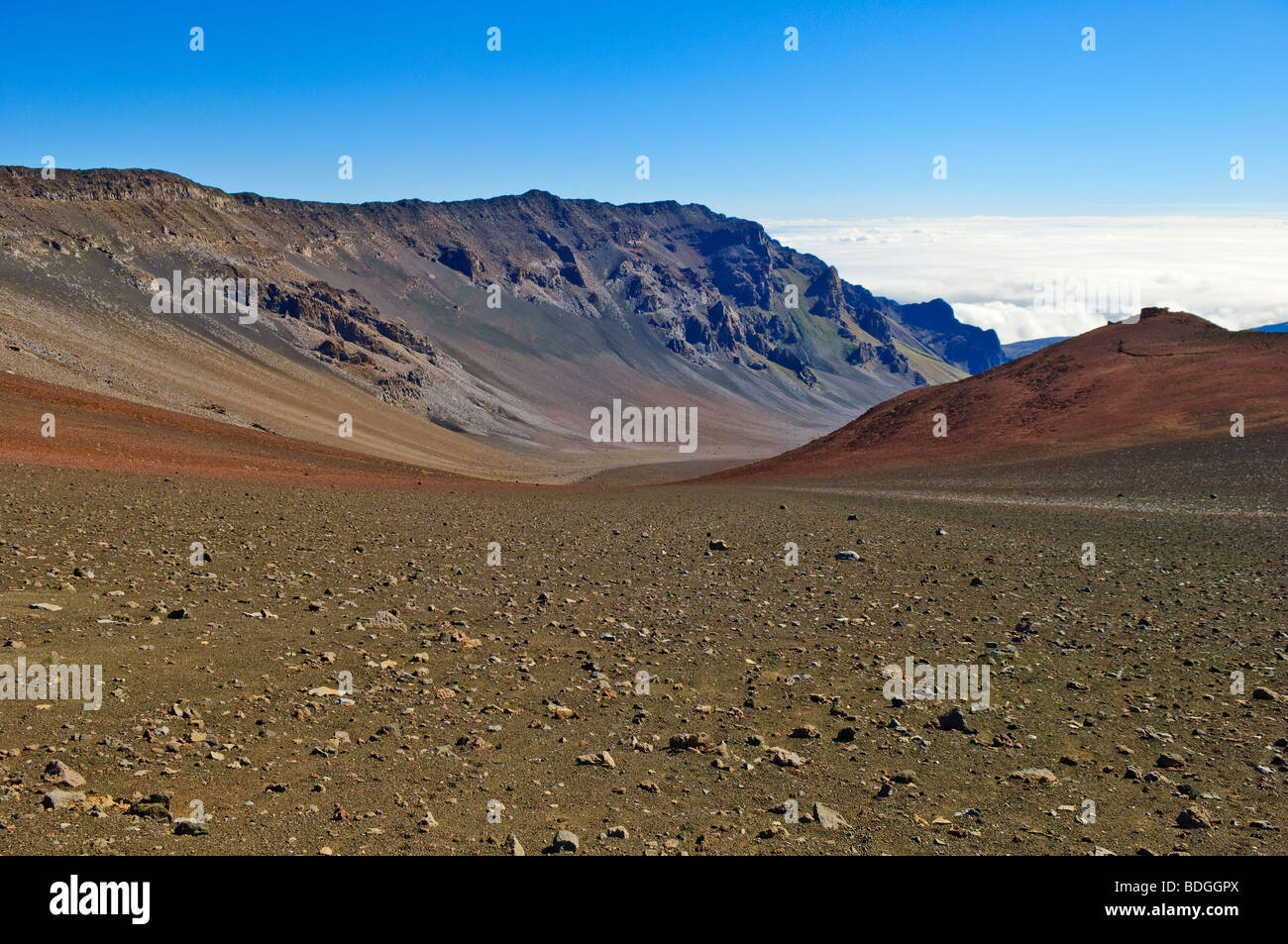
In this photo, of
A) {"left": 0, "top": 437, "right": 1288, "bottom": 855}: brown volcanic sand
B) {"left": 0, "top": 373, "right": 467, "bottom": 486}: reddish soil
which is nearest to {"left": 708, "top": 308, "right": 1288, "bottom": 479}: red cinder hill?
{"left": 0, "top": 437, "right": 1288, "bottom": 855}: brown volcanic sand

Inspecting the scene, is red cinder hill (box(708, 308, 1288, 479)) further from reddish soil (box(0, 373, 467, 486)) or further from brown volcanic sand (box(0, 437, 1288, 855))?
reddish soil (box(0, 373, 467, 486))

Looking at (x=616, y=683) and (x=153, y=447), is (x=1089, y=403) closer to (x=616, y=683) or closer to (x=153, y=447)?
(x=616, y=683)

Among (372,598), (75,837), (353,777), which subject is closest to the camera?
(75,837)

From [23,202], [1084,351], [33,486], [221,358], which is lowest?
[33,486]

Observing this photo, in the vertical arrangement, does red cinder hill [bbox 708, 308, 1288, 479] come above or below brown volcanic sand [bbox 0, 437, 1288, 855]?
above

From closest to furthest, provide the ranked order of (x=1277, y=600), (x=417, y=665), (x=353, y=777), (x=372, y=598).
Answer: (x=353, y=777) < (x=417, y=665) < (x=372, y=598) < (x=1277, y=600)

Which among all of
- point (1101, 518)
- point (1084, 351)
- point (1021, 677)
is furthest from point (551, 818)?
point (1084, 351)
